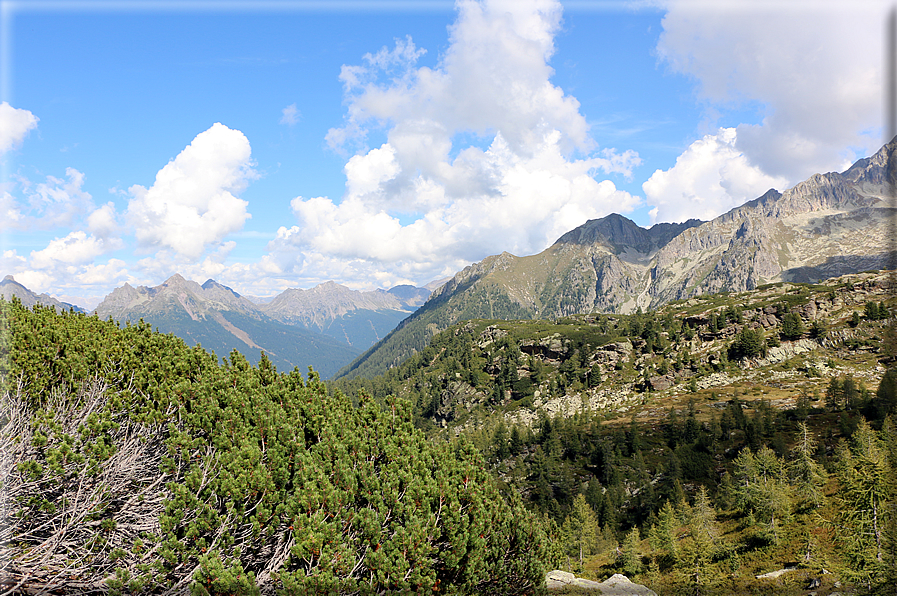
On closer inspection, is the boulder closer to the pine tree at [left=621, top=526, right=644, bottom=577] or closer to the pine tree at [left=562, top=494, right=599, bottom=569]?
the pine tree at [left=621, top=526, right=644, bottom=577]

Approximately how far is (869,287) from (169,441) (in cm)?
26094

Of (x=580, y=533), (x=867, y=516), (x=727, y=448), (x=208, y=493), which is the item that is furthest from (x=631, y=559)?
(x=727, y=448)

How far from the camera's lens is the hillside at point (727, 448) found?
130ft

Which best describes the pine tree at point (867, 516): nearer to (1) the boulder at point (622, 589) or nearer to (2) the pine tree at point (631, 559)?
(1) the boulder at point (622, 589)

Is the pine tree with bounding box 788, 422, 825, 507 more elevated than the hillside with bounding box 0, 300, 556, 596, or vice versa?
the hillside with bounding box 0, 300, 556, 596

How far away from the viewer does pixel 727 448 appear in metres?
108

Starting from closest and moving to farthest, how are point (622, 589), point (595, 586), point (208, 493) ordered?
point (208, 493), point (622, 589), point (595, 586)

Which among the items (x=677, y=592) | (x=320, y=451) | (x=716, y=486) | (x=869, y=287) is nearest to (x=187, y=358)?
(x=320, y=451)

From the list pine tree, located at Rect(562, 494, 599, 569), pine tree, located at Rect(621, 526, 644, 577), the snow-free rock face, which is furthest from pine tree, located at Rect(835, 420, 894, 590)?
pine tree, located at Rect(562, 494, 599, 569)

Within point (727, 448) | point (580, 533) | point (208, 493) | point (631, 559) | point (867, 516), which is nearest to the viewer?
point (208, 493)

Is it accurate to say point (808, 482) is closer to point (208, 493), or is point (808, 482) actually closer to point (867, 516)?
point (867, 516)

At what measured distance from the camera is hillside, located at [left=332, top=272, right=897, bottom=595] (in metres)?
39.5

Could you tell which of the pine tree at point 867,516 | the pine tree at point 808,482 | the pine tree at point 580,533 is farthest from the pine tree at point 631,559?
the pine tree at point 867,516

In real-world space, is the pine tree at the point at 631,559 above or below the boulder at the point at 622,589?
below
